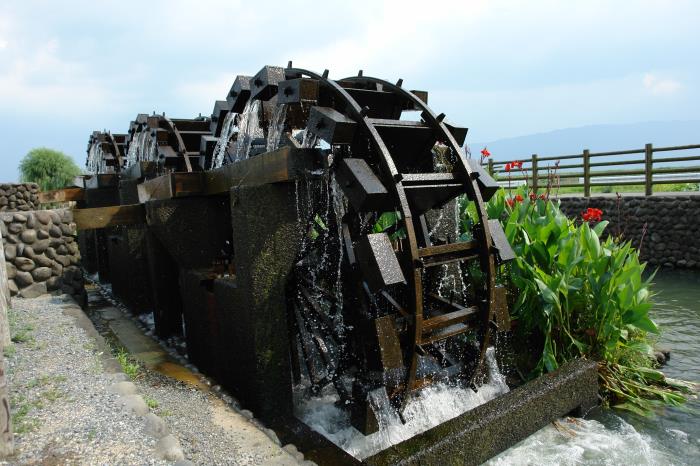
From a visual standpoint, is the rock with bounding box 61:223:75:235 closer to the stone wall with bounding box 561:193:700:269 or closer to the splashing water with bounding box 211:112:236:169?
the splashing water with bounding box 211:112:236:169

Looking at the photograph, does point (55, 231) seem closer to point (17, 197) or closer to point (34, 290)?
point (34, 290)

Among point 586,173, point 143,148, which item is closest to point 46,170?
point 143,148

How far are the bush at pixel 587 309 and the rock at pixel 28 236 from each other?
525 cm

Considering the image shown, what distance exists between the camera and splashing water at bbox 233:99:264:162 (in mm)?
5121

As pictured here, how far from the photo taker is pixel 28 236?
6.13 meters

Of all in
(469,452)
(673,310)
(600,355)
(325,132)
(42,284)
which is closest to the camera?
(469,452)

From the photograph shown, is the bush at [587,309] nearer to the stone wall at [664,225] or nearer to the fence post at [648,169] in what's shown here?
the stone wall at [664,225]

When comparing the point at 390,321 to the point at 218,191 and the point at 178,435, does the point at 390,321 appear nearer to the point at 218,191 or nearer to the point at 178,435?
the point at 178,435

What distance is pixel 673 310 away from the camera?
7293mm

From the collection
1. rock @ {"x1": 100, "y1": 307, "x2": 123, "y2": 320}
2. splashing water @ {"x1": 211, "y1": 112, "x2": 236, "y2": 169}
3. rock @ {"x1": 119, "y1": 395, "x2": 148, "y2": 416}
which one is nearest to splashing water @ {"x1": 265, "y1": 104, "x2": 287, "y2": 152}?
splashing water @ {"x1": 211, "y1": 112, "x2": 236, "y2": 169}

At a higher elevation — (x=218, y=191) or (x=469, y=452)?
(x=218, y=191)

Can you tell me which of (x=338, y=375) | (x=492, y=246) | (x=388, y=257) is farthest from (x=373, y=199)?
(x=338, y=375)

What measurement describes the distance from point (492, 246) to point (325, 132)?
1389 millimetres

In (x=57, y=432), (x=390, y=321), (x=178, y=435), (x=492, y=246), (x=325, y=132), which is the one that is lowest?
(x=178, y=435)
